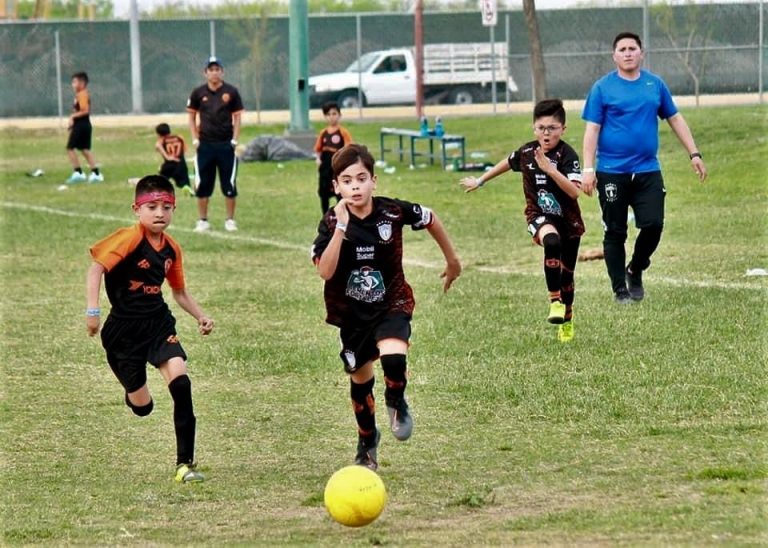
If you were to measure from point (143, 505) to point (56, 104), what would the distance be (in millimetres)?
36585

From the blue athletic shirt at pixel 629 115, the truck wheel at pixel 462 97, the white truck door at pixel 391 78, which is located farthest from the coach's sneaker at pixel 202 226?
the truck wheel at pixel 462 97

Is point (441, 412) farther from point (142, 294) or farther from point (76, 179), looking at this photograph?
point (76, 179)

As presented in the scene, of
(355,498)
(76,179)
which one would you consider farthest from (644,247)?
(76,179)

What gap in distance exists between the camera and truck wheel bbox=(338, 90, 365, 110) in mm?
40750

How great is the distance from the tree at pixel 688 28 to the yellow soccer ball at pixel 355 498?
1255 inches

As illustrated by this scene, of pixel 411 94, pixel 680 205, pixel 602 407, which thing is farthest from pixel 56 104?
pixel 602 407

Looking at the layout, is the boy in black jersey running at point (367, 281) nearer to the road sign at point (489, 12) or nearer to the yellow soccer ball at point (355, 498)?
the yellow soccer ball at point (355, 498)

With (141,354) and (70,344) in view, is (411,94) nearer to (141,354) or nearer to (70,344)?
(70,344)

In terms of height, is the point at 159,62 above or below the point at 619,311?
above

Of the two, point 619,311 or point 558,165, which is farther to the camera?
point 619,311

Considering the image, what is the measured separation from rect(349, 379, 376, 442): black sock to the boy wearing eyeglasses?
3301mm

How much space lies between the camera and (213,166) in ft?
61.0

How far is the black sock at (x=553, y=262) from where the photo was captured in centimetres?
1061

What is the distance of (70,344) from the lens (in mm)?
11500
